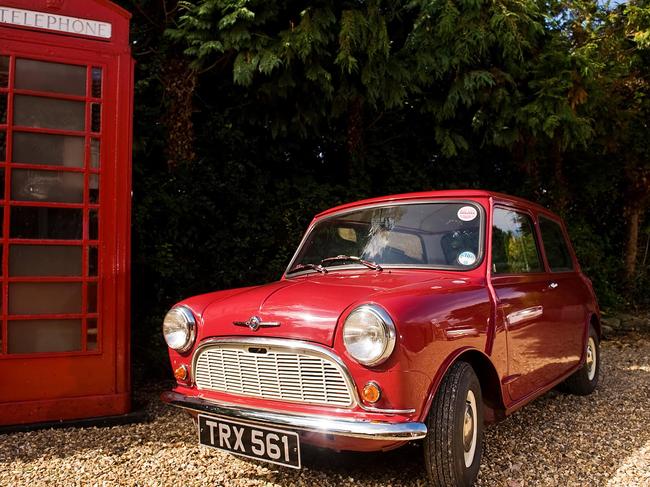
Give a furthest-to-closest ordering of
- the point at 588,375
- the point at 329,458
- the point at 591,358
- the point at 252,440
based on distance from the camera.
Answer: the point at 591,358 < the point at 588,375 < the point at 329,458 < the point at 252,440

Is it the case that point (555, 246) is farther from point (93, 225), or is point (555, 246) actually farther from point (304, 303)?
point (93, 225)

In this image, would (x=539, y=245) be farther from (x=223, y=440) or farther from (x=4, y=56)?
(x=4, y=56)

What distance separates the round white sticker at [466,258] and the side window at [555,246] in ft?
3.97

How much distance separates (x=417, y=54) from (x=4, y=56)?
142 inches

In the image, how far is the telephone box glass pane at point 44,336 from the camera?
3705 millimetres

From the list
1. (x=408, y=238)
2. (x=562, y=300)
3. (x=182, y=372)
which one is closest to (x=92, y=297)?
(x=182, y=372)

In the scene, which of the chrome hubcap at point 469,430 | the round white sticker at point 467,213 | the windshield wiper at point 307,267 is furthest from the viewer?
the windshield wiper at point 307,267

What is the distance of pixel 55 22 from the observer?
12.5ft

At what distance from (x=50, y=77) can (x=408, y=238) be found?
2.77 meters

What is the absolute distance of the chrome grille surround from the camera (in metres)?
2.38

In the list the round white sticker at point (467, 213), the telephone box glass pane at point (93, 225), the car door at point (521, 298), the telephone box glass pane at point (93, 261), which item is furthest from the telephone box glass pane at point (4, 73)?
the car door at point (521, 298)

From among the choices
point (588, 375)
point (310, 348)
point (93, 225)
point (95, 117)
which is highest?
point (95, 117)

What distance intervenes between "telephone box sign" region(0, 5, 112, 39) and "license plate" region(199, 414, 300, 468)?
2896 mm

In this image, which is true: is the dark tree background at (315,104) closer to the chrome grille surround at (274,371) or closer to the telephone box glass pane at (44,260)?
the telephone box glass pane at (44,260)
